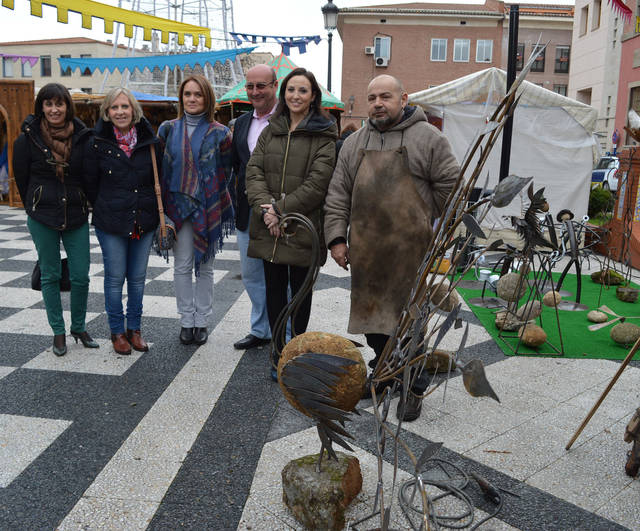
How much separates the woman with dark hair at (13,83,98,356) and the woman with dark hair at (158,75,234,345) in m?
0.53

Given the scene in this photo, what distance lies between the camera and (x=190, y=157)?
359 centimetres

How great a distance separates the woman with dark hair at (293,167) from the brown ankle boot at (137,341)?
1132 mm

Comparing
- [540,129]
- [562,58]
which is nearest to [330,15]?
[540,129]

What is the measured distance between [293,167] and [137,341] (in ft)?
5.44

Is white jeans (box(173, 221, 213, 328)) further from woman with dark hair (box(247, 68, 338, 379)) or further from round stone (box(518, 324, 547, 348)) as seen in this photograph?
round stone (box(518, 324, 547, 348))

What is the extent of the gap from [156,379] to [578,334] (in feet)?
10.3

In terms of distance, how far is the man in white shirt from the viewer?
3383mm

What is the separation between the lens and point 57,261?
3.58 metres

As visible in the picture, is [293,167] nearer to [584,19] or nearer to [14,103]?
[14,103]

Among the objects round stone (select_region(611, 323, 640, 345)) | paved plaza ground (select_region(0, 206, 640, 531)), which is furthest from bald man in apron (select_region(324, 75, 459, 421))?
round stone (select_region(611, 323, 640, 345))

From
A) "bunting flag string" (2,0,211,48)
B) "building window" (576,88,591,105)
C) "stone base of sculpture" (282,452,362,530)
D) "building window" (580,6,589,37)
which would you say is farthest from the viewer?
"building window" (576,88,591,105)

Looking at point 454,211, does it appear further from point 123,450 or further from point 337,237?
point 123,450

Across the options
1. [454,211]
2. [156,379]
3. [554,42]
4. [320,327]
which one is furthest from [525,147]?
[554,42]

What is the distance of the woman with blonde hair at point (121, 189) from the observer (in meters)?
3.39
